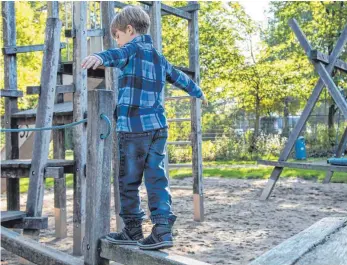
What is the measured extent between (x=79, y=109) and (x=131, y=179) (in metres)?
1.98

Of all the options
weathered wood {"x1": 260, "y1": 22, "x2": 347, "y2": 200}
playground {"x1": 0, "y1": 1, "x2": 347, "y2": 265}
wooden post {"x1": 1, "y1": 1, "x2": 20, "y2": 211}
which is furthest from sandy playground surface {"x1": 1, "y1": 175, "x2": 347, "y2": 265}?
wooden post {"x1": 1, "y1": 1, "x2": 20, "y2": 211}

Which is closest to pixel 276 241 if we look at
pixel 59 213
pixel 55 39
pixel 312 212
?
pixel 312 212

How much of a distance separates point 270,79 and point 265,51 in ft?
3.89

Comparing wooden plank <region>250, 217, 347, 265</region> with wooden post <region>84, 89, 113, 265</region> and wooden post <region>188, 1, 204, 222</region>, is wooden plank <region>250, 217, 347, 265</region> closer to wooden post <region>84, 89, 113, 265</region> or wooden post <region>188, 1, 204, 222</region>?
wooden post <region>84, 89, 113, 265</region>

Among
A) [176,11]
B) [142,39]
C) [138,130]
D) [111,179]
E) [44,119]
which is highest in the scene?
[176,11]

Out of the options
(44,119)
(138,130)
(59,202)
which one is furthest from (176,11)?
(138,130)

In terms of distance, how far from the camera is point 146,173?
8.37ft

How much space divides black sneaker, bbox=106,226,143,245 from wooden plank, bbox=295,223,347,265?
105cm

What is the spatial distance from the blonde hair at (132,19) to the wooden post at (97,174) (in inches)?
14.8

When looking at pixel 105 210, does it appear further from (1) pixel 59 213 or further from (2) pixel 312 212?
(2) pixel 312 212

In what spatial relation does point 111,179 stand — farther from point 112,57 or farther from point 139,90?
point 112,57

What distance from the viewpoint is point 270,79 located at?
16.9m

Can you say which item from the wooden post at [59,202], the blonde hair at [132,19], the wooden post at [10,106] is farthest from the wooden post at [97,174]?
the wooden post at [59,202]

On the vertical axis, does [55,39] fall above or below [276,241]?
above
